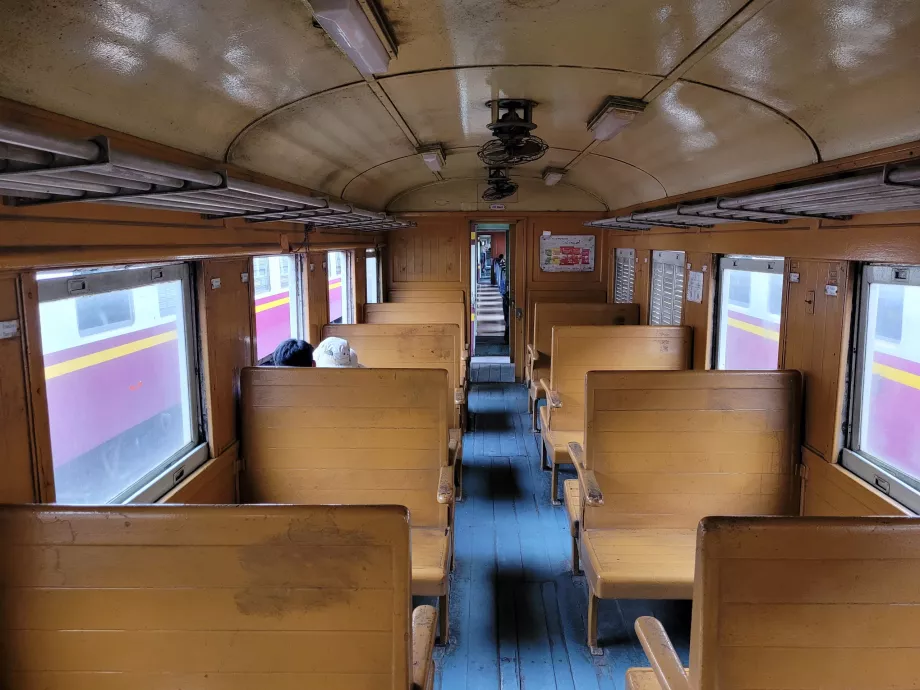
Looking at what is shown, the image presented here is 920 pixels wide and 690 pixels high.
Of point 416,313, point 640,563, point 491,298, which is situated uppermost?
point 416,313

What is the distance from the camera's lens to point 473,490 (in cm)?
542

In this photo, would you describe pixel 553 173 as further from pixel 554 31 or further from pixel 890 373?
pixel 554 31

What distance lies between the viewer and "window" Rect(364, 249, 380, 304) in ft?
28.1

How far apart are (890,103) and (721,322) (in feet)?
9.52

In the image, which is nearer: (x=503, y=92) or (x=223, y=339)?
(x=503, y=92)

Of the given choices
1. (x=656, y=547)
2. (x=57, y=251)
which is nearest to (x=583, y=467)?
(x=656, y=547)

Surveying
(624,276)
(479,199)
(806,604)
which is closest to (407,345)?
(624,276)

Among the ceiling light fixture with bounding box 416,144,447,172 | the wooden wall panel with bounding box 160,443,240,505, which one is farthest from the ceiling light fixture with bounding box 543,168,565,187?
the wooden wall panel with bounding box 160,443,240,505

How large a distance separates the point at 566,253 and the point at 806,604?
7739mm

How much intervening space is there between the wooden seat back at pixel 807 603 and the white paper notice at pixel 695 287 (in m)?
3.81

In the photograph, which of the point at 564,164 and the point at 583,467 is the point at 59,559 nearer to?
the point at 583,467

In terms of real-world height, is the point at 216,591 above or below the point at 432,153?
below

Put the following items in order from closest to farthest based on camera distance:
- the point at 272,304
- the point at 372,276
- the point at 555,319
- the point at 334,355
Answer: the point at 334,355, the point at 272,304, the point at 555,319, the point at 372,276

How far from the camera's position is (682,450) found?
3.47 m
